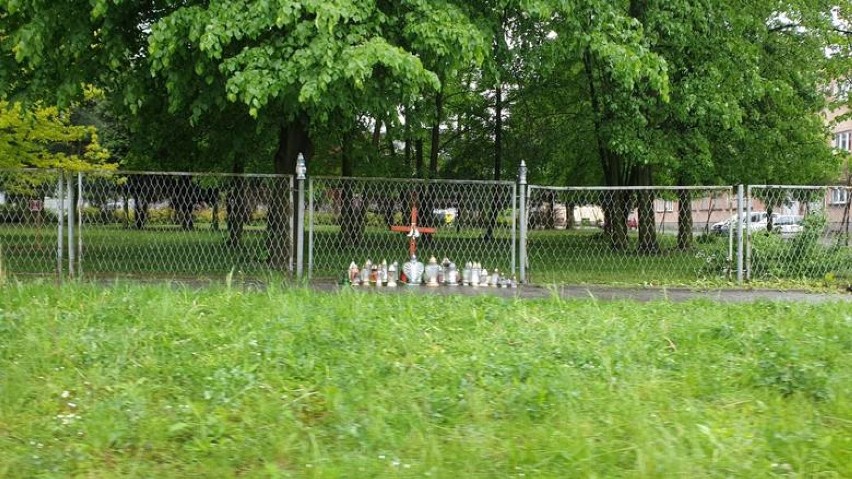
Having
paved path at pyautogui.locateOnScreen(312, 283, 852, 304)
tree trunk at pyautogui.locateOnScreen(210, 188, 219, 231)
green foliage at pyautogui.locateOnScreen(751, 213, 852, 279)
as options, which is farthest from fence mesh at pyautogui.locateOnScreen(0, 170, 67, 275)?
green foliage at pyautogui.locateOnScreen(751, 213, 852, 279)

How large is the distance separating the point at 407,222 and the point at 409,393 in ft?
23.5

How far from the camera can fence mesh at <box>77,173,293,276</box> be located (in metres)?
10.8

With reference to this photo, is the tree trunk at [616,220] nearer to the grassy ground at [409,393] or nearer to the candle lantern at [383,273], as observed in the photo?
the candle lantern at [383,273]

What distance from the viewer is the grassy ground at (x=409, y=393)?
3.62 metres

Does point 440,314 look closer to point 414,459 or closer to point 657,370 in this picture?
point 657,370

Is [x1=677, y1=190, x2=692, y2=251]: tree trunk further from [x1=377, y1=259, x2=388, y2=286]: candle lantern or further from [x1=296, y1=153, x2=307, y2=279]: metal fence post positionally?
[x1=296, y1=153, x2=307, y2=279]: metal fence post

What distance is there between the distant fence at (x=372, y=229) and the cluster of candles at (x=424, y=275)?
0.87 ft

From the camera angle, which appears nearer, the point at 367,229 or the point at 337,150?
the point at 367,229

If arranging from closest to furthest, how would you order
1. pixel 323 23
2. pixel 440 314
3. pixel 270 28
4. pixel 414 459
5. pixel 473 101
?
1. pixel 414 459
2. pixel 440 314
3. pixel 323 23
4. pixel 270 28
5. pixel 473 101

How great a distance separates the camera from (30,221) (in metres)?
10.6

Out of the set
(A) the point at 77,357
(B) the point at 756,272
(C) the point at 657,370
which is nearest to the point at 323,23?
(A) the point at 77,357

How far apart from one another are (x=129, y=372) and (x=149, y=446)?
119cm

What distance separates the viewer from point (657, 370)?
5.11 m

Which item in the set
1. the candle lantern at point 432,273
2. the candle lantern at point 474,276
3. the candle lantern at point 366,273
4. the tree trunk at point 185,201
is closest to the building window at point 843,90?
the candle lantern at point 474,276
